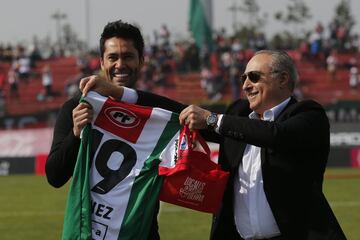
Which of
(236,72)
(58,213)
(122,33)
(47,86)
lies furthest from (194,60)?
(122,33)

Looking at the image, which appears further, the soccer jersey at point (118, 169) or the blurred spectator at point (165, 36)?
the blurred spectator at point (165, 36)

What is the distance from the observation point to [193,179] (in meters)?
4.50

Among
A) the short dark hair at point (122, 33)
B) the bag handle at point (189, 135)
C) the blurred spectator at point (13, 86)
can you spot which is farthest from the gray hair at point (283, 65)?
the blurred spectator at point (13, 86)

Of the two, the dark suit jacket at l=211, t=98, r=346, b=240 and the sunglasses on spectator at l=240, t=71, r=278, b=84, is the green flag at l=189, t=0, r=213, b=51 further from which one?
the dark suit jacket at l=211, t=98, r=346, b=240

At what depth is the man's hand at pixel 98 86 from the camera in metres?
4.30

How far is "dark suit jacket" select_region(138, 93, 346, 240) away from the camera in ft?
13.8

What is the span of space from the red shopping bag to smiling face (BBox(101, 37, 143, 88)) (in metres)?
0.45

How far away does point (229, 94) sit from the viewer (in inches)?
1355

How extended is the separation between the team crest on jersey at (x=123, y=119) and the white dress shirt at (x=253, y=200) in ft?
2.01

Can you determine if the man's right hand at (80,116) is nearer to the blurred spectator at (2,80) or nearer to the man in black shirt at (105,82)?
the man in black shirt at (105,82)

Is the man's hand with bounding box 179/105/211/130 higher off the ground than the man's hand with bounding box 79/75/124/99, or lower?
lower

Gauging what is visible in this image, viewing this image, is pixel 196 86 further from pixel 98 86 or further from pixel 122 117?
pixel 98 86

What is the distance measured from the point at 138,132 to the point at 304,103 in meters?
0.94

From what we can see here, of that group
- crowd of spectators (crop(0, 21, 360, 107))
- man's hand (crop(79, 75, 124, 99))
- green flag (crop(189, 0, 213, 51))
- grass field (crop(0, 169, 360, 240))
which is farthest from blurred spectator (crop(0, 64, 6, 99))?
man's hand (crop(79, 75, 124, 99))
